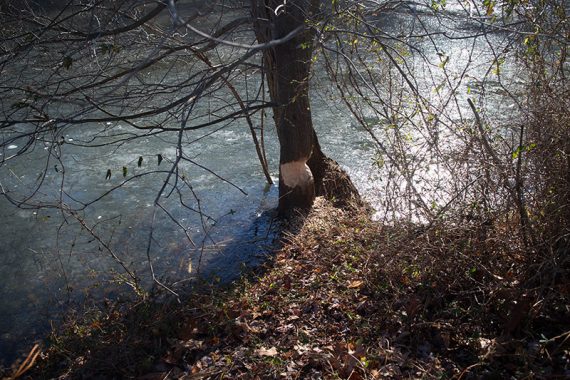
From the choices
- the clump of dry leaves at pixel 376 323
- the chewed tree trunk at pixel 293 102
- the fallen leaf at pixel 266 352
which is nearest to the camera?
the clump of dry leaves at pixel 376 323

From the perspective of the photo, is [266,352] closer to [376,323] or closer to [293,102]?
[376,323]

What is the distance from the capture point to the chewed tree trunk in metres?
6.63

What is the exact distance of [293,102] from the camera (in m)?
7.08

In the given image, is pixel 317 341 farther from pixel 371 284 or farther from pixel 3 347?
pixel 3 347

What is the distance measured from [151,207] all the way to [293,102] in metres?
2.85

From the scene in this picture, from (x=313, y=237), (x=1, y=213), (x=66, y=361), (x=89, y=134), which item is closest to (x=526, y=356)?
(x=313, y=237)

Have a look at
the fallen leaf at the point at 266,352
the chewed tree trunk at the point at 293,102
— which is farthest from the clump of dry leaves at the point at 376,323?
the chewed tree trunk at the point at 293,102

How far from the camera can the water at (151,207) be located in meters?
6.41

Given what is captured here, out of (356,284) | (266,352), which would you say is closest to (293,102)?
(356,284)

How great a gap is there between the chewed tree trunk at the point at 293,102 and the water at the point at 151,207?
1.46 ft

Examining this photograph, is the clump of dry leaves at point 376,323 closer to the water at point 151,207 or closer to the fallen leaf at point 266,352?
the fallen leaf at point 266,352

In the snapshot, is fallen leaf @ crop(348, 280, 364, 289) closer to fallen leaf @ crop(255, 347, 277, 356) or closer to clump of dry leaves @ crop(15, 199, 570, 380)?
clump of dry leaves @ crop(15, 199, 570, 380)

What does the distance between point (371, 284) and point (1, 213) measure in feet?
19.7

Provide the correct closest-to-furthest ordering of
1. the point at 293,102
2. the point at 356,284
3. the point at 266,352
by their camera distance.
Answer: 1. the point at 266,352
2. the point at 356,284
3. the point at 293,102
